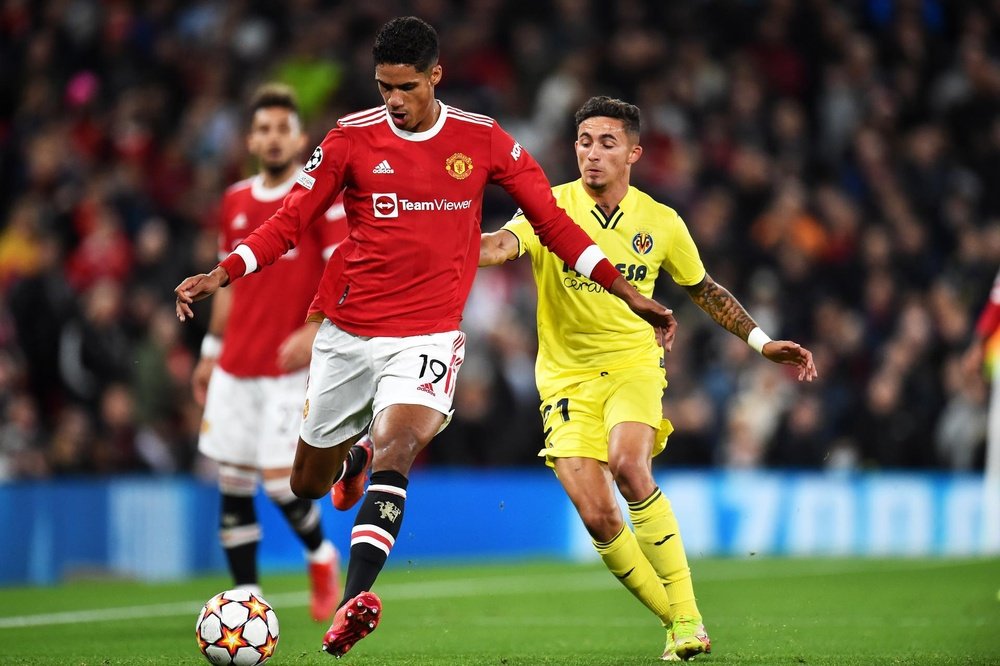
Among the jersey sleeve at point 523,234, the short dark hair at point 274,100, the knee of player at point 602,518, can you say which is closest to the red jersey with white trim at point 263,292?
the short dark hair at point 274,100

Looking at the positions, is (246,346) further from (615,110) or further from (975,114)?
(975,114)

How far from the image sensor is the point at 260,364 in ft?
33.3

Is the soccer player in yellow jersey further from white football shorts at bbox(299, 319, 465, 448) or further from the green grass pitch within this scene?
white football shorts at bbox(299, 319, 465, 448)

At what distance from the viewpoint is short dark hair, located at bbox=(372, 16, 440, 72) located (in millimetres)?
7273

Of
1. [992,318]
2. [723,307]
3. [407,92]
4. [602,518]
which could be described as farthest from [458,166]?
[992,318]

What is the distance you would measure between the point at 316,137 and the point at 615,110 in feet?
32.7

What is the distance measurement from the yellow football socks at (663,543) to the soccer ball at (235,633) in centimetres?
194

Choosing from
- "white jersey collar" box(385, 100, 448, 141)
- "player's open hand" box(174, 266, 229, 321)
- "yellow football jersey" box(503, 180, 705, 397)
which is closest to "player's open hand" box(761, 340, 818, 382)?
"yellow football jersey" box(503, 180, 705, 397)

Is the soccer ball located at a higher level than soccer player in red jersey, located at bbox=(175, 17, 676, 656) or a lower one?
lower

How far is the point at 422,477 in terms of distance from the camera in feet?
52.1

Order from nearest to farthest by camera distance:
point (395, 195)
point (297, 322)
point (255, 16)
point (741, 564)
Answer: point (395, 195), point (297, 322), point (741, 564), point (255, 16)

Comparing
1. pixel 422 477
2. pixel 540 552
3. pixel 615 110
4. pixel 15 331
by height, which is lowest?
pixel 540 552

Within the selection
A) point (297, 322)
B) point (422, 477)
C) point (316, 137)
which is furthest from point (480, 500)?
point (297, 322)

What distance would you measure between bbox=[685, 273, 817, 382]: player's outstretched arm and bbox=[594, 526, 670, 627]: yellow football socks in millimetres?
1161
